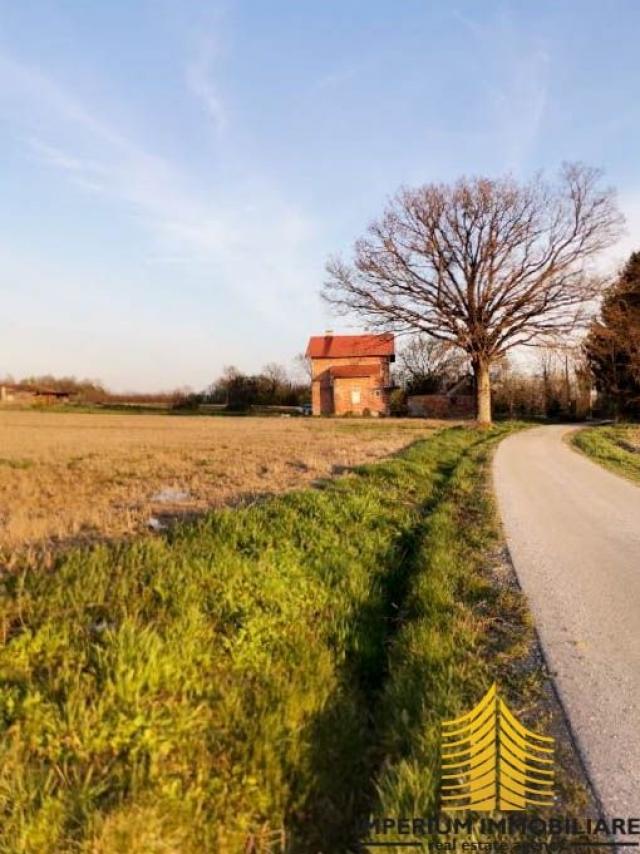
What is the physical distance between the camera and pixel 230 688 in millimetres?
3283

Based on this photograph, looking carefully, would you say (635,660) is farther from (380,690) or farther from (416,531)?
(416,531)

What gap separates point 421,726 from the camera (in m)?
2.93

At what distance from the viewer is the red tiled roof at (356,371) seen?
57500 mm

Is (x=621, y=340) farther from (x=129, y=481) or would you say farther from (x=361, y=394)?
(x=129, y=481)

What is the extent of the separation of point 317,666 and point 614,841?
1902 mm

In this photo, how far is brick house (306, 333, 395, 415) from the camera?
5753 centimetres

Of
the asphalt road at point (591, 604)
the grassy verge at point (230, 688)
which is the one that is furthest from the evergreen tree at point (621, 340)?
the grassy verge at point (230, 688)

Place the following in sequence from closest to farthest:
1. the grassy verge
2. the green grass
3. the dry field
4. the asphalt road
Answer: the grassy verge
the asphalt road
the dry field
the green grass

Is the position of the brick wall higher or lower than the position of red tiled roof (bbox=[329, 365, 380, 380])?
lower

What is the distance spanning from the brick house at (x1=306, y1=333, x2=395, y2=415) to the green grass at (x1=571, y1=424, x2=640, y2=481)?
108 feet

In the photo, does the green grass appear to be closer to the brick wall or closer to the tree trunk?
the tree trunk

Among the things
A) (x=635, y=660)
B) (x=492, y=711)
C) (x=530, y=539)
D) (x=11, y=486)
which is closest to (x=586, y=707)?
(x=492, y=711)

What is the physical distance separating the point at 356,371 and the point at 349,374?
31.5 inches

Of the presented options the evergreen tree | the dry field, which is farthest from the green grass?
the evergreen tree
